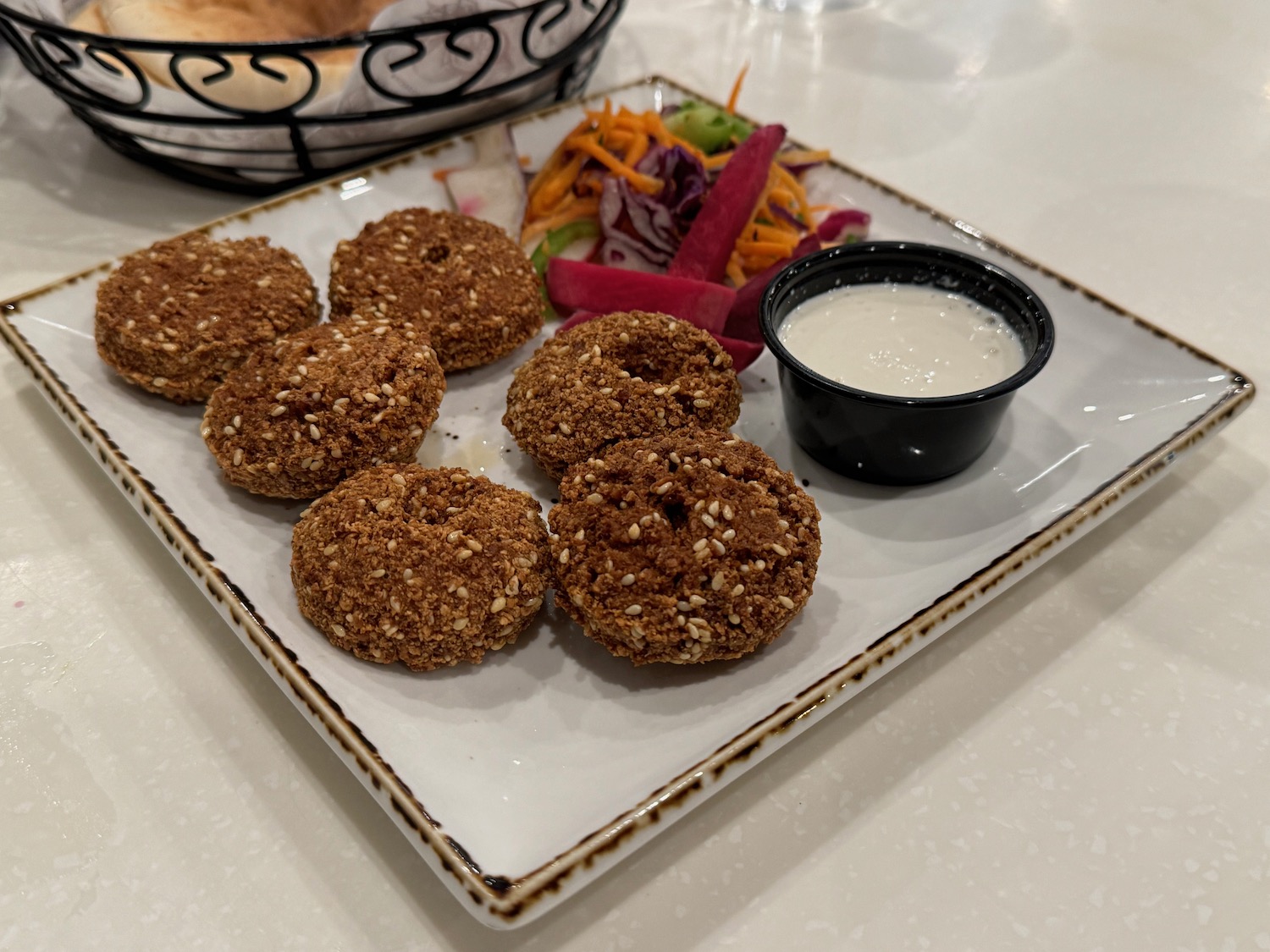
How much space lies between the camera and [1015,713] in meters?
2.11

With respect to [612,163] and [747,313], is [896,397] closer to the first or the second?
[747,313]

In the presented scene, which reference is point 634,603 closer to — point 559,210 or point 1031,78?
point 559,210

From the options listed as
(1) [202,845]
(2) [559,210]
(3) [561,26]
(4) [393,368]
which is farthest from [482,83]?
(1) [202,845]

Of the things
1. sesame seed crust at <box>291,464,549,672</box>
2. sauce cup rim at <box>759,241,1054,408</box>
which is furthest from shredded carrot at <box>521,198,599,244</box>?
sesame seed crust at <box>291,464,549,672</box>

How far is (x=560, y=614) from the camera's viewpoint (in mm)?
2160

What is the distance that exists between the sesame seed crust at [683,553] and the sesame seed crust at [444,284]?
0.78 m

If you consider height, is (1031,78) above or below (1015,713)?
above

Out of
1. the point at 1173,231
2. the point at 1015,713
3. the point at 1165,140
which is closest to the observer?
the point at 1015,713

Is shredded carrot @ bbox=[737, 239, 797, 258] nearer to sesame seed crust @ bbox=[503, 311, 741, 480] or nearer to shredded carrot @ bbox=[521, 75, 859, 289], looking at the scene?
shredded carrot @ bbox=[521, 75, 859, 289]

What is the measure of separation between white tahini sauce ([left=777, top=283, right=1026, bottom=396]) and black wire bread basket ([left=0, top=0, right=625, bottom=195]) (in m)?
1.45

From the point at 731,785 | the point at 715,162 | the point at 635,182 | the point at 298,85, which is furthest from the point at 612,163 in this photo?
the point at 731,785

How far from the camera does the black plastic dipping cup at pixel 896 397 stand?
2305mm

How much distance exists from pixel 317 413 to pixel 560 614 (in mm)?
752

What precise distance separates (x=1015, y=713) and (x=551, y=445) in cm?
121
